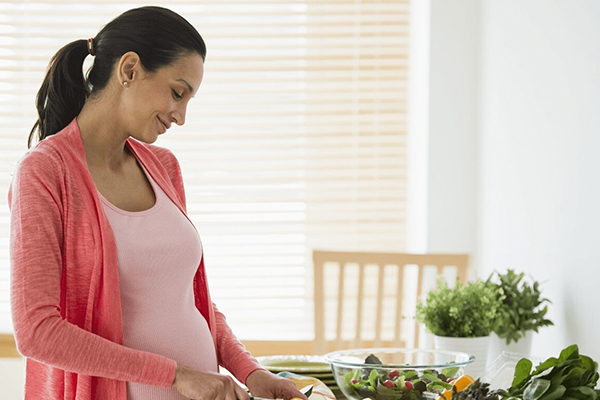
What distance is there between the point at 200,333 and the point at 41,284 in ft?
1.06

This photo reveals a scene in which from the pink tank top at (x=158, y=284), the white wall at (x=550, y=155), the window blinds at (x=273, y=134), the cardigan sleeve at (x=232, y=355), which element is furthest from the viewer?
the window blinds at (x=273, y=134)

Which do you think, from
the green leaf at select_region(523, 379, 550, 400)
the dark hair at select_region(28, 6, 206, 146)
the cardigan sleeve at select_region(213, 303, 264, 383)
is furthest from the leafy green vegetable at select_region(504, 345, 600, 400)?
the dark hair at select_region(28, 6, 206, 146)

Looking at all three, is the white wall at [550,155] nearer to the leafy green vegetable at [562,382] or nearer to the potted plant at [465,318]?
the potted plant at [465,318]

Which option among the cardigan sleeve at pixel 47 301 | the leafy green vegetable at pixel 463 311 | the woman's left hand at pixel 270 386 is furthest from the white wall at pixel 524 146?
the cardigan sleeve at pixel 47 301

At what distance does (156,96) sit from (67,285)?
32 centimetres

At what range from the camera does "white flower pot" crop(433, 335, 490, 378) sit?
4.90 ft

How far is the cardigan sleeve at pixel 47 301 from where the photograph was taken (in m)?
0.93

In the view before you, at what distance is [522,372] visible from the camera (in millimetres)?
952

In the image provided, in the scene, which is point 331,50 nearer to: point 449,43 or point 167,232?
point 449,43

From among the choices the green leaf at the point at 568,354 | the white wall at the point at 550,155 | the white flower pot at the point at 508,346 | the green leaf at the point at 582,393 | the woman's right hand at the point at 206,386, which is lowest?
the white flower pot at the point at 508,346

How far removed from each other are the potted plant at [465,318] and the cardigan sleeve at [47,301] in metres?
0.74

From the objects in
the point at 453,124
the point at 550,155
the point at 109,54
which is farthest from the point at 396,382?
the point at 453,124

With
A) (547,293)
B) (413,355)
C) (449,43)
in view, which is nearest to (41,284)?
(413,355)

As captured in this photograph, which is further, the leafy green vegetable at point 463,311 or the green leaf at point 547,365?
the leafy green vegetable at point 463,311
